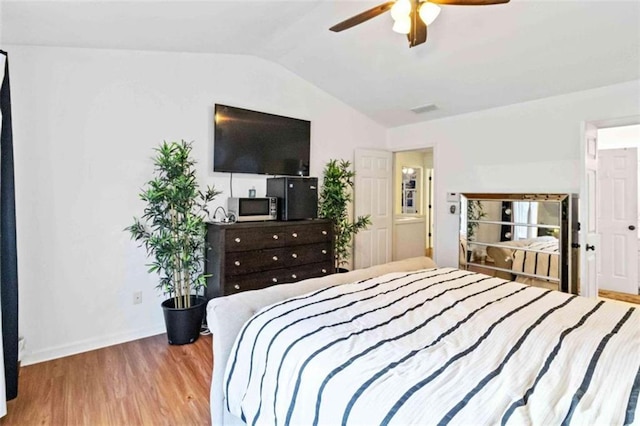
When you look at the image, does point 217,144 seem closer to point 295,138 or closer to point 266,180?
point 266,180

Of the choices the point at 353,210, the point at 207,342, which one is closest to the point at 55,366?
the point at 207,342

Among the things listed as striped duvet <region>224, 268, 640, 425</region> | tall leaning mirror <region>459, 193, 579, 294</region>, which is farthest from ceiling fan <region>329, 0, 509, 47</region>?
tall leaning mirror <region>459, 193, 579, 294</region>

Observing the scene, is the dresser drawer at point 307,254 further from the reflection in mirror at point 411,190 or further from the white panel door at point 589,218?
the reflection in mirror at point 411,190

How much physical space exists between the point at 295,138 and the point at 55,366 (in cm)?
300

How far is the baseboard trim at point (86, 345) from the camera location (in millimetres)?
2644

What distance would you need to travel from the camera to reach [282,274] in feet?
11.3

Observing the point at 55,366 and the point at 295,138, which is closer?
the point at 55,366

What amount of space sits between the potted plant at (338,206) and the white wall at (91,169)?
126 cm

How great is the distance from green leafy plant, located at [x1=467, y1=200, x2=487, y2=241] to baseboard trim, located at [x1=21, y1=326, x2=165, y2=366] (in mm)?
3525

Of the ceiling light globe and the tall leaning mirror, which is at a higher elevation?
the ceiling light globe

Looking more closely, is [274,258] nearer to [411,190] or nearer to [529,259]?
[529,259]

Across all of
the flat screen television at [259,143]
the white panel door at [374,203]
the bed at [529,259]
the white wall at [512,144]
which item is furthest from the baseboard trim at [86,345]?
the bed at [529,259]

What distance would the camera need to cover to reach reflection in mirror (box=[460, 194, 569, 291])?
3479mm

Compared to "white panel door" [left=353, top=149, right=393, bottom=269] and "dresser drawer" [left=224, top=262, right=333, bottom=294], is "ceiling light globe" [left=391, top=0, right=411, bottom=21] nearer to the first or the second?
"dresser drawer" [left=224, top=262, right=333, bottom=294]
